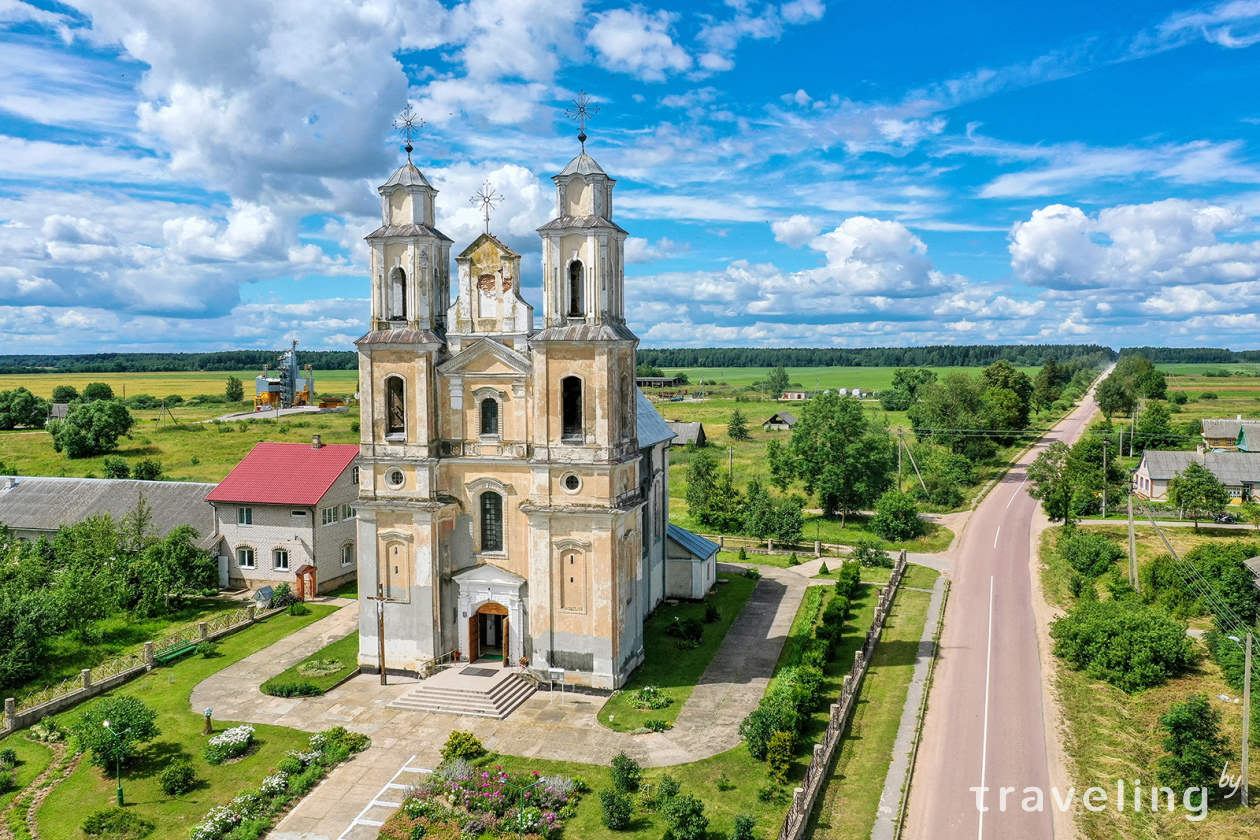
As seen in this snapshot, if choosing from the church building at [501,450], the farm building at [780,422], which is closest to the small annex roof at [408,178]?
the church building at [501,450]

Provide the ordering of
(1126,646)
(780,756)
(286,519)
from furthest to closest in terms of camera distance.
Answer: (286,519), (1126,646), (780,756)

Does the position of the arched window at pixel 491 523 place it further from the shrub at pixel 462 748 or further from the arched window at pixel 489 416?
the shrub at pixel 462 748

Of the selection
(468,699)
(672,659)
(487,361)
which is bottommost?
(672,659)

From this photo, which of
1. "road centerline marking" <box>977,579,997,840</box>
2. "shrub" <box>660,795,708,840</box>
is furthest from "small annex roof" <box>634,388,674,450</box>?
"shrub" <box>660,795,708,840</box>

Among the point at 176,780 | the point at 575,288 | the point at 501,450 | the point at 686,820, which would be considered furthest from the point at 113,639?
the point at 686,820

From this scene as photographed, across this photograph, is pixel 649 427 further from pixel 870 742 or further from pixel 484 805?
pixel 484 805

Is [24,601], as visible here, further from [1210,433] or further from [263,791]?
[1210,433]

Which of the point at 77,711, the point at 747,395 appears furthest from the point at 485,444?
the point at 747,395
